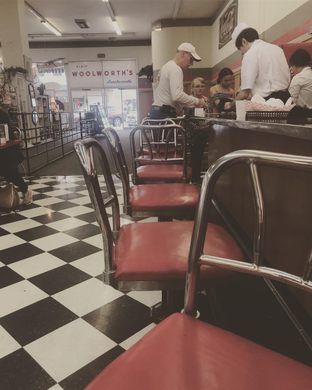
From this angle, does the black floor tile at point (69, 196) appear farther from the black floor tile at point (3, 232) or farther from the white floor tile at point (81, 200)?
the black floor tile at point (3, 232)

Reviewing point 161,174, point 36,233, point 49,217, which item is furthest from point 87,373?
point 49,217

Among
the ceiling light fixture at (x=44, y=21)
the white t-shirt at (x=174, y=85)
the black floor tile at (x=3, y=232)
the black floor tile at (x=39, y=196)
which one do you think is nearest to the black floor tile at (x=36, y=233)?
the black floor tile at (x=3, y=232)

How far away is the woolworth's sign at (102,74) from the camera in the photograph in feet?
48.9

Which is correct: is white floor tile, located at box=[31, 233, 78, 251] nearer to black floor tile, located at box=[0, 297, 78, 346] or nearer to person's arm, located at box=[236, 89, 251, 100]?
black floor tile, located at box=[0, 297, 78, 346]

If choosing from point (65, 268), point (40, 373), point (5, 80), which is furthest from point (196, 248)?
point (5, 80)

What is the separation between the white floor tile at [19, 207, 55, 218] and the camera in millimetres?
3509

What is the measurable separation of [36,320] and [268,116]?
1.53 m

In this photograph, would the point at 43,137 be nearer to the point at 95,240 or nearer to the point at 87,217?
the point at 87,217

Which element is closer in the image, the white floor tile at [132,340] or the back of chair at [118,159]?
the white floor tile at [132,340]

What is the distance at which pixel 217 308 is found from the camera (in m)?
1.71

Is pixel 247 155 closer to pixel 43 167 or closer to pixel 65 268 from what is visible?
pixel 65 268

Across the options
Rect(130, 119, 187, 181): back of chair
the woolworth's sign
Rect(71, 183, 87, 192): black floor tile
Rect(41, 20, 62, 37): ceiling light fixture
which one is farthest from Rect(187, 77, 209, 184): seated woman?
the woolworth's sign

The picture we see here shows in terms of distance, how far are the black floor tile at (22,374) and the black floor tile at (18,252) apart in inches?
42.8

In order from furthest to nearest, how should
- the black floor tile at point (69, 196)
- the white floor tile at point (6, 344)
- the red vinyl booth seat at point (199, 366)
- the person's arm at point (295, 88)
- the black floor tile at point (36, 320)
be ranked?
the black floor tile at point (69, 196), the person's arm at point (295, 88), the black floor tile at point (36, 320), the white floor tile at point (6, 344), the red vinyl booth seat at point (199, 366)
